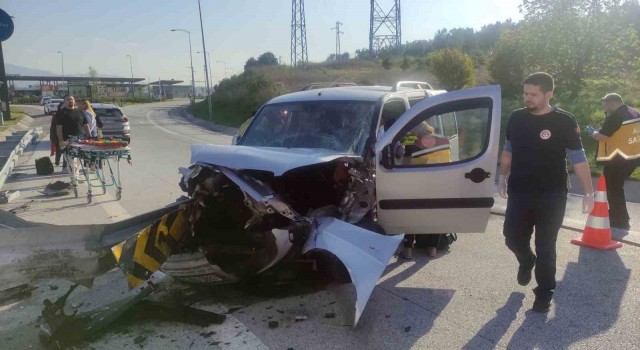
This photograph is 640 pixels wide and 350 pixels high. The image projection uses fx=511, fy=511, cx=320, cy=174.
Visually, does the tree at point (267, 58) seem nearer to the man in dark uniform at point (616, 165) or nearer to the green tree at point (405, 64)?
the green tree at point (405, 64)

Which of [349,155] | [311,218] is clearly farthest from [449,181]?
[311,218]

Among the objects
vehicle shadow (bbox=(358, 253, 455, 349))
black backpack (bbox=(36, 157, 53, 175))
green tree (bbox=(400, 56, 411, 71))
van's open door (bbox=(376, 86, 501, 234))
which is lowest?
vehicle shadow (bbox=(358, 253, 455, 349))

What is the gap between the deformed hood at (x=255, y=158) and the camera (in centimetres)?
387

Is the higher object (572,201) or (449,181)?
(449,181)

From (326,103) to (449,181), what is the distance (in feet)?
5.84

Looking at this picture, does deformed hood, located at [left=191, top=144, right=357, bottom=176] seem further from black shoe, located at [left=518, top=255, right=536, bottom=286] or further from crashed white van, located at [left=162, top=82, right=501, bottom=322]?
black shoe, located at [left=518, top=255, right=536, bottom=286]

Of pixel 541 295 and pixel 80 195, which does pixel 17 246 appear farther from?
pixel 80 195

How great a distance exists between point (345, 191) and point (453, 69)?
23705 mm

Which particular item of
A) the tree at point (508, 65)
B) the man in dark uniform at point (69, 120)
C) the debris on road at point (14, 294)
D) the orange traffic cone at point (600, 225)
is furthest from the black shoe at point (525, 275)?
the tree at point (508, 65)

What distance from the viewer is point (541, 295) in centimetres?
402

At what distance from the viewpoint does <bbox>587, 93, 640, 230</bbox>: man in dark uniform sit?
6.16 m

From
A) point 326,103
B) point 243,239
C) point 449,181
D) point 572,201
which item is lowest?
point 572,201

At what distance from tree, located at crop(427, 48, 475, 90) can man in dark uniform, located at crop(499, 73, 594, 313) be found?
76.9 feet

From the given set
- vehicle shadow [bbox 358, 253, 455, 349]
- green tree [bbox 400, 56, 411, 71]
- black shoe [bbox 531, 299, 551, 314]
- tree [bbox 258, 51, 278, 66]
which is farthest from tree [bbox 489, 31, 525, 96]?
tree [bbox 258, 51, 278, 66]
